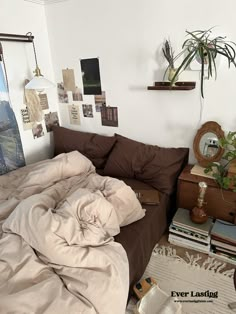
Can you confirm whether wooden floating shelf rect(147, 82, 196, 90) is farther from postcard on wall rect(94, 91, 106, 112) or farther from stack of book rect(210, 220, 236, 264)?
stack of book rect(210, 220, 236, 264)

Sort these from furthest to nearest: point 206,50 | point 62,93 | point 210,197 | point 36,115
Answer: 1. point 62,93
2. point 36,115
3. point 210,197
4. point 206,50

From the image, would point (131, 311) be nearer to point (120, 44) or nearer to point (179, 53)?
point (179, 53)

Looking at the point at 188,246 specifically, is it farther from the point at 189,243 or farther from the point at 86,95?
the point at 86,95

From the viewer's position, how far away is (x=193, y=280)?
159 centimetres

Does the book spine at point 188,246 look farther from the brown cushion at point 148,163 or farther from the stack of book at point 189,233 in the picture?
the brown cushion at point 148,163

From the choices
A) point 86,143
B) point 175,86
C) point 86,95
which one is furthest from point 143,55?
point 86,143

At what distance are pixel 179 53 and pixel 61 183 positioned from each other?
4.52 ft

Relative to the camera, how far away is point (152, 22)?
6.22 feet

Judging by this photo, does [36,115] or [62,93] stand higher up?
[62,93]

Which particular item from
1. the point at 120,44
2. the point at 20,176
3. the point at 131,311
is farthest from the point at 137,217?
the point at 120,44

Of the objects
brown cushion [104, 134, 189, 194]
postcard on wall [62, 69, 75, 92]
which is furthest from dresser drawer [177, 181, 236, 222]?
postcard on wall [62, 69, 75, 92]

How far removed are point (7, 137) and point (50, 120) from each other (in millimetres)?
581

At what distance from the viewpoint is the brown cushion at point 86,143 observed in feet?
7.54

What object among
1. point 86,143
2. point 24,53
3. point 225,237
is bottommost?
point 225,237
